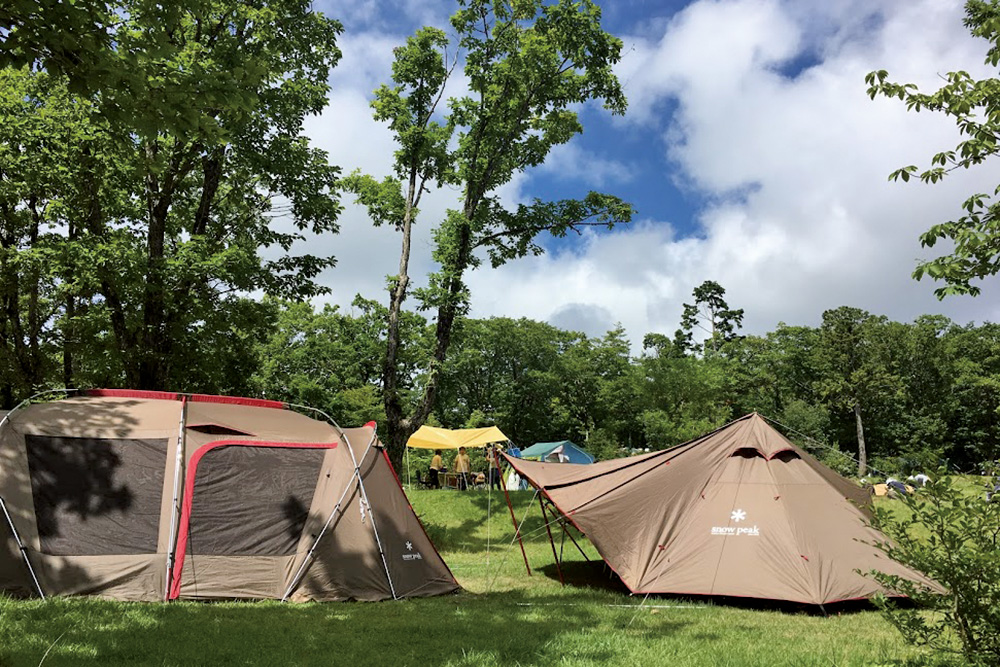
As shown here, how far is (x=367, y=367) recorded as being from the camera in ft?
130

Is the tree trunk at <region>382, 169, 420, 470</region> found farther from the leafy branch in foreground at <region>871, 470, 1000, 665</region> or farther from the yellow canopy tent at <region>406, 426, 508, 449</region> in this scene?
the leafy branch in foreground at <region>871, 470, 1000, 665</region>

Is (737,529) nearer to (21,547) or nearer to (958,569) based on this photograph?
(958,569)

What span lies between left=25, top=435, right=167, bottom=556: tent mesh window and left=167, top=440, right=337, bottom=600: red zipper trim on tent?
26cm

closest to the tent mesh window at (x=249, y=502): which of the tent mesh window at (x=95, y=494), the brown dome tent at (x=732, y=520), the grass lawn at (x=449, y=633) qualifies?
the tent mesh window at (x=95, y=494)

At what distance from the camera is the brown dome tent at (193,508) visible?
6.98 m

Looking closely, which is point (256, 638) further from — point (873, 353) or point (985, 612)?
point (873, 353)

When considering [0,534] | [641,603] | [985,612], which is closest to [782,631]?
[641,603]

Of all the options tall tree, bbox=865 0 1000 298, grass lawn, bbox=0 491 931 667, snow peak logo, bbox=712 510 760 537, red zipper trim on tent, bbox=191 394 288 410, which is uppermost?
tall tree, bbox=865 0 1000 298

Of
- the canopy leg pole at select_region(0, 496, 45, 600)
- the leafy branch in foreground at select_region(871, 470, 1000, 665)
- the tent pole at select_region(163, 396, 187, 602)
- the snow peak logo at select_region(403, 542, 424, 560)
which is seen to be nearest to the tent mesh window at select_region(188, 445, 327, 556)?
the tent pole at select_region(163, 396, 187, 602)

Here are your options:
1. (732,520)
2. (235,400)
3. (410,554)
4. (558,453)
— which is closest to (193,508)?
(235,400)

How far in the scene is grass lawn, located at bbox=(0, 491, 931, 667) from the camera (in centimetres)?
499

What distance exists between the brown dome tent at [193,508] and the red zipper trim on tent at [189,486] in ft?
0.04

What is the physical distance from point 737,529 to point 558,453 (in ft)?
87.7

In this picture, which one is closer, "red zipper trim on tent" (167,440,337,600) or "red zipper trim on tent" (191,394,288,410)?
"red zipper trim on tent" (167,440,337,600)
